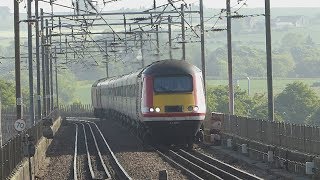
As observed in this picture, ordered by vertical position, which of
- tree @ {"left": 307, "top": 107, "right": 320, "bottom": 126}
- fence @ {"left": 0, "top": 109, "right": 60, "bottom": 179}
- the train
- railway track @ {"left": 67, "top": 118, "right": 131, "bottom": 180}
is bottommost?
tree @ {"left": 307, "top": 107, "right": 320, "bottom": 126}

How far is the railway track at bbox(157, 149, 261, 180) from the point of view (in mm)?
24598

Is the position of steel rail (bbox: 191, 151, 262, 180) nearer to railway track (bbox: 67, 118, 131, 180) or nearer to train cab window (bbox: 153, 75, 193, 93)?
train cab window (bbox: 153, 75, 193, 93)

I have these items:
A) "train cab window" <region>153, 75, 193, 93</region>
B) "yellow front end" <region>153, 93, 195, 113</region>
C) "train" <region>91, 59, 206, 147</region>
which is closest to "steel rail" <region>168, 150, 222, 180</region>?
"train" <region>91, 59, 206, 147</region>

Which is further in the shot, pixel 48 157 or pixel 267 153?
pixel 48 157

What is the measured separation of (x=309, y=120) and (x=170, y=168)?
385 feet

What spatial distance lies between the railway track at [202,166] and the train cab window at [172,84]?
2.52 meters

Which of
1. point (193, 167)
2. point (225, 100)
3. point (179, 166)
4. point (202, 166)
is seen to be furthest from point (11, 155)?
point (225, 100)

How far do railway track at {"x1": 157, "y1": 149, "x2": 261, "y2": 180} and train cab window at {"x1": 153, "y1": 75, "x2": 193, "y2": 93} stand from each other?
99.0 inches

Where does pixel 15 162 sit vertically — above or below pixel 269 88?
below

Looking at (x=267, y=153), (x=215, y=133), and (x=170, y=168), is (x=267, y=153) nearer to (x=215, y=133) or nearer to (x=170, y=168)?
(x=170, y=168)

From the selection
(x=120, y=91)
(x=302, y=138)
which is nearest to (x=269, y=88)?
(x=302, y=138)

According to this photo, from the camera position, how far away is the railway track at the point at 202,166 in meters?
24.6

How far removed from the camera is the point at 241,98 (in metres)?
157

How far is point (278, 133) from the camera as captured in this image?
30594mm
